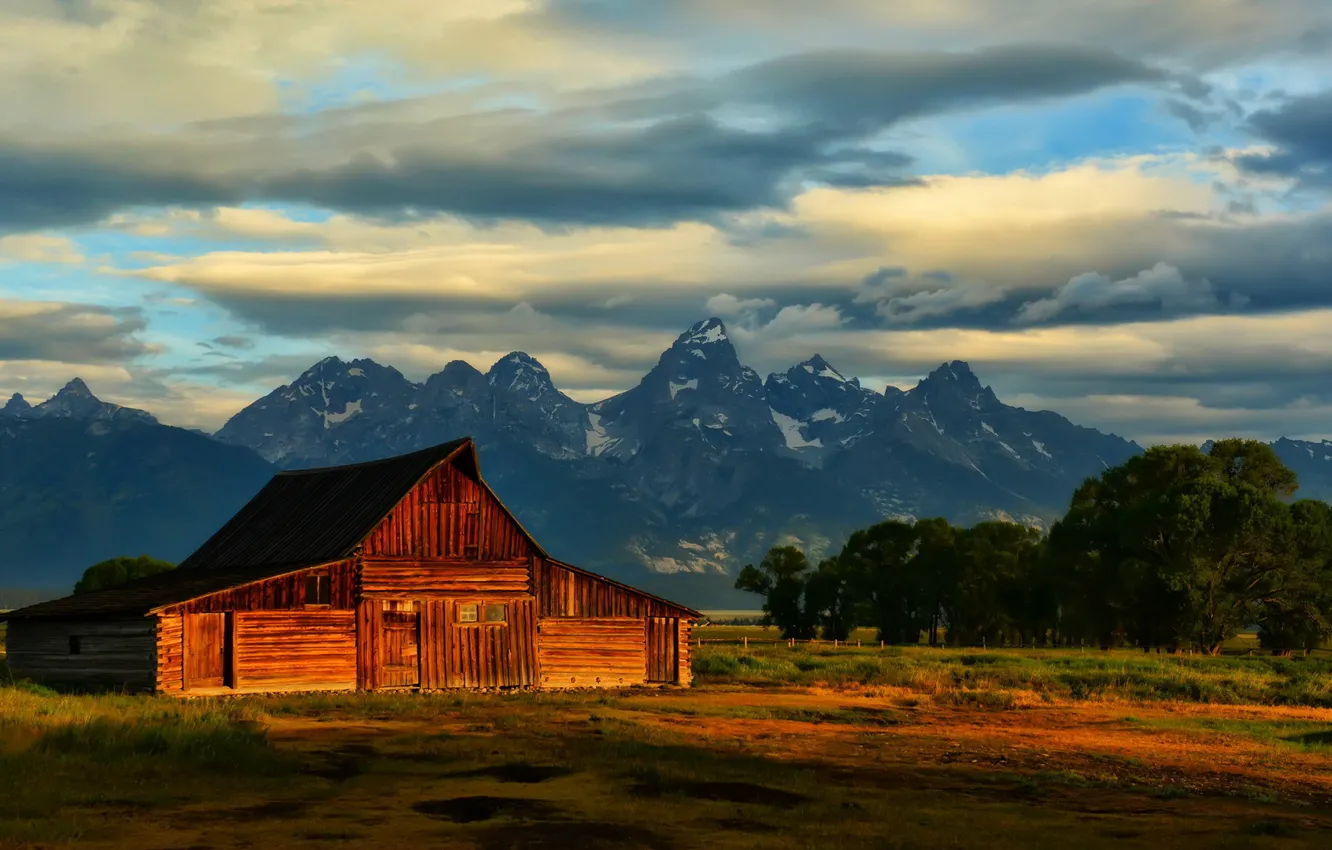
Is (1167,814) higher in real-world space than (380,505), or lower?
lower

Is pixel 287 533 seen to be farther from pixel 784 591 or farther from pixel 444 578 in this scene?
pixel 784 591

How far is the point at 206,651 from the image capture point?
4675cm

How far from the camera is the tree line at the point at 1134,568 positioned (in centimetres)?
8588

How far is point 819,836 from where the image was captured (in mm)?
22266

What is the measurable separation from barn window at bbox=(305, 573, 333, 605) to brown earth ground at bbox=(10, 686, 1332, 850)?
486 cm

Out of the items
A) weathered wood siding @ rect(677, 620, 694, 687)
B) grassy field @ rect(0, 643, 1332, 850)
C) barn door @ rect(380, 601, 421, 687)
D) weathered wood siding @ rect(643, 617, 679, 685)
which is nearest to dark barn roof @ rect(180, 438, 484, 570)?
barn door @ rect(380, 601, 421, 687)

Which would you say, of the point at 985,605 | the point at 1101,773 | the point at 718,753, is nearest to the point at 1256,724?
the point at 1101,773

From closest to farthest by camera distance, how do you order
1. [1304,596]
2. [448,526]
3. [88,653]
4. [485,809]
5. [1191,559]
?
[485,809] → [88,653] → [448,526] → [1191,559] → [1304,596]

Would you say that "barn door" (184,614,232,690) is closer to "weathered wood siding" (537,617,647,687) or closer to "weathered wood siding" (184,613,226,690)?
"weathered wood siding" (184,613,226,690)

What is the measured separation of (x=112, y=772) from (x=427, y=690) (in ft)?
78.4

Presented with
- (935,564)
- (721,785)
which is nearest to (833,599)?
(935,564)

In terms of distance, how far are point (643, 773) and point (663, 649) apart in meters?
27.7

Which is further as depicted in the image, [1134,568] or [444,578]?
[1134,568]

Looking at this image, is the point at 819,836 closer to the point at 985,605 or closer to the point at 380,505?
the point at 380,505
